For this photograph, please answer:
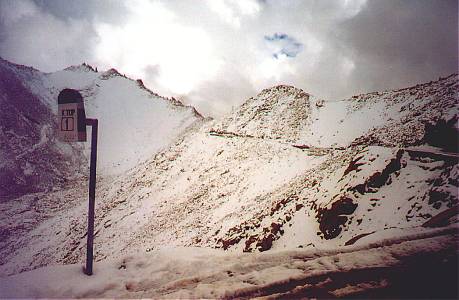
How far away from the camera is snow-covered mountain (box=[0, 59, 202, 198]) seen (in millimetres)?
27094

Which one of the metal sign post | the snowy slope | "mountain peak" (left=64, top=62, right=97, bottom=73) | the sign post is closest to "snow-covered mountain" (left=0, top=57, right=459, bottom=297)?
the snowy slope

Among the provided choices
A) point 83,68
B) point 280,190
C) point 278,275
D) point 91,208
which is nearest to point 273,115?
point 280,190

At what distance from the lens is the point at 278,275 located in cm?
410

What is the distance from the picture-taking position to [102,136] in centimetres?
3638

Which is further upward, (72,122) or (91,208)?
(72,122)

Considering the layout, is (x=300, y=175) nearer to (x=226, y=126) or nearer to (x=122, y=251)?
(x=122, y=251)

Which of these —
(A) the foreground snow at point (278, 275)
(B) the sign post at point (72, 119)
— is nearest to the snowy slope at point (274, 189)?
(A) the foreground snow at point (278, 275)

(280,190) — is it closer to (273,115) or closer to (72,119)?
(72,119)

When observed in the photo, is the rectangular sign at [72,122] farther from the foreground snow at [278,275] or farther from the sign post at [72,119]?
the foreground snow at [278,275]

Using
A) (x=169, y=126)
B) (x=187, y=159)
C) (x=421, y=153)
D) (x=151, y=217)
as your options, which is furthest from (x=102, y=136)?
(x=421, y=153)

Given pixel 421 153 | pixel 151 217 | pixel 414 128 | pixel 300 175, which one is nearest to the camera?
pixel 421 153

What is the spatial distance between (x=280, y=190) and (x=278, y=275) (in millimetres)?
10410

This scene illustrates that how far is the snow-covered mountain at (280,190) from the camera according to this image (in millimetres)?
6879

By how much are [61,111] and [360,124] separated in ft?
77.0
